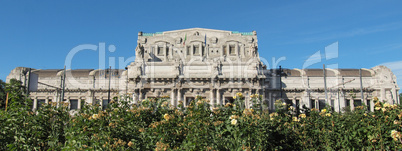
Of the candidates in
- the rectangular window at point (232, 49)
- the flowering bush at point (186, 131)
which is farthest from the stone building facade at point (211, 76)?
the flowering bush at point (186, 131)

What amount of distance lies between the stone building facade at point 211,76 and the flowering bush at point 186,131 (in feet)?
76.0

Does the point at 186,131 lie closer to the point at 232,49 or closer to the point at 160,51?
the point at 232,49

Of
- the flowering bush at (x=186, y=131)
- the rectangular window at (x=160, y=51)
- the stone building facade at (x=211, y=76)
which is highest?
the rectangular window at (x=160, y=51)

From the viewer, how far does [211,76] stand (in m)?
32.4

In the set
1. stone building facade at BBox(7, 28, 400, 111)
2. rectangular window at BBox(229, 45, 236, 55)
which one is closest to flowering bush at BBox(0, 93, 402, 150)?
stone building facade at BBox(7, 28, 400, 111)

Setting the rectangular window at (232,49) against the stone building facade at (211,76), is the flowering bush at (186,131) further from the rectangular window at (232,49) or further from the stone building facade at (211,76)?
the rectangular window at (232,49)

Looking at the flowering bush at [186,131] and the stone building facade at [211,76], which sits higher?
the stone building facade at [211,76]

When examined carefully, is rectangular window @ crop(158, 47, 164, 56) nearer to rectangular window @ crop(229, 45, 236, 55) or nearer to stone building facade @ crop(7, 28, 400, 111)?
stone building facade @ crop(7, 28, 400, 111)

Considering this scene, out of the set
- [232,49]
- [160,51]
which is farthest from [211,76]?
[160,51]

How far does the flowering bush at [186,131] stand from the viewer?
264 inches

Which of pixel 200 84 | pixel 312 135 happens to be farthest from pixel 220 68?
pixel 312 135

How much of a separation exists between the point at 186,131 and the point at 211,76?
2458 cm

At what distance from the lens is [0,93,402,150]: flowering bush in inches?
264

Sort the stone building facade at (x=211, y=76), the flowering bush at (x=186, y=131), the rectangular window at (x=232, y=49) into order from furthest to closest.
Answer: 1. the rectangular window at (x=232, y=49)
2. the stone building facade at (x=211, y=76)
3. the flowering bush at (x=186, y=131)
